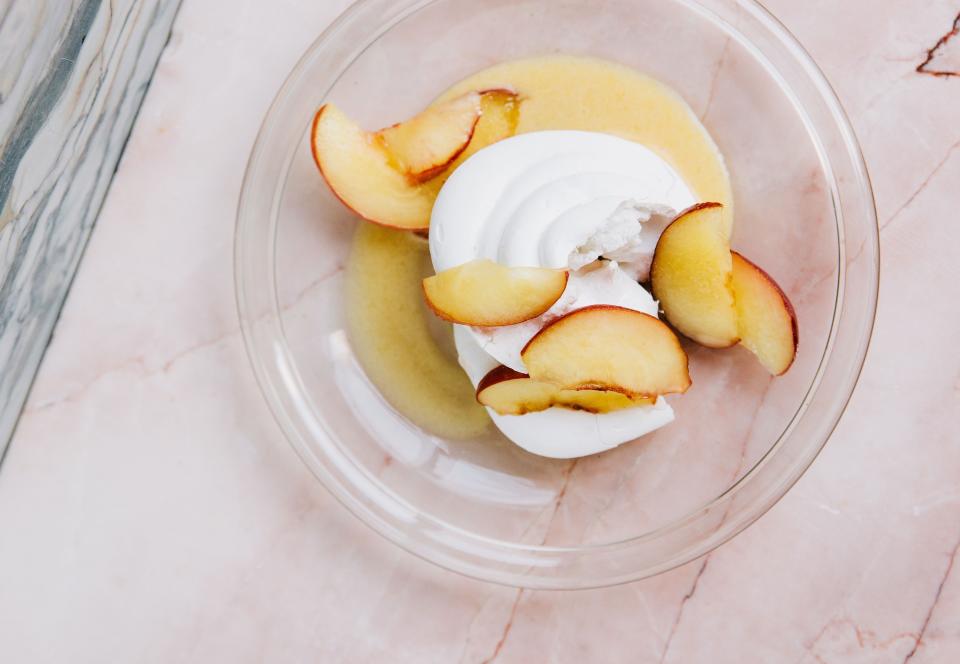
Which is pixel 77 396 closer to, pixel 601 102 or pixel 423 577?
pixel 423 577

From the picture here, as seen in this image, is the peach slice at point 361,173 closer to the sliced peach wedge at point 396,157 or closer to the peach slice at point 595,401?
the sliced peach wedge at point 396,157

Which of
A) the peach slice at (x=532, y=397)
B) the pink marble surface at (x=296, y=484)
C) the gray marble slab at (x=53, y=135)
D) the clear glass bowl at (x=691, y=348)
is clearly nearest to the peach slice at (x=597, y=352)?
the peach slice at (x=532, y=397)

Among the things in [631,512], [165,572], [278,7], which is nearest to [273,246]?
[278,7]

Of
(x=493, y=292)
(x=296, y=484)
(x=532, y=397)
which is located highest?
(x=493, y=292)

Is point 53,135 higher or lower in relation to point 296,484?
higher

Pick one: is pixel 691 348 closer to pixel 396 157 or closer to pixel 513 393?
pixel 513 393

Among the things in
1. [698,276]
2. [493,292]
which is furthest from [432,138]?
[698,276]
